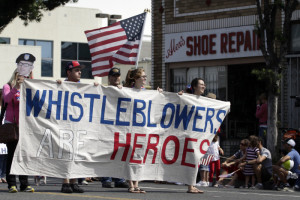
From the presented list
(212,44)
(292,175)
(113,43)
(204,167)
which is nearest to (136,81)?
(204,167)

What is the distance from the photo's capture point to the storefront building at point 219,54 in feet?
73.5

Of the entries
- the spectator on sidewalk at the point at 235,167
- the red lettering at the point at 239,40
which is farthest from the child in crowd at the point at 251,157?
the red lettering at the point at 239,40

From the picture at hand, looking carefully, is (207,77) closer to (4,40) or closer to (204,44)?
(204,44)

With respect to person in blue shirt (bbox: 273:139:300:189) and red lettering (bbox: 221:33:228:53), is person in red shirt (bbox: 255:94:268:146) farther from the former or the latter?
person in blue shirt (bbox: 273:139:300:189)

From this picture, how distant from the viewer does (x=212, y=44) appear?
23.8 m

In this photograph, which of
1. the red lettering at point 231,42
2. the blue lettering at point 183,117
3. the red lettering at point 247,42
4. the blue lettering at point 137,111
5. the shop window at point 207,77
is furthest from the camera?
the shop window at point 207,77

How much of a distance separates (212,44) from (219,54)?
0.41 meters

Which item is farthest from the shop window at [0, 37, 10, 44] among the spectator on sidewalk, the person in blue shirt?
the person in blue shirt

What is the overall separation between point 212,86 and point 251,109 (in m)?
1.84

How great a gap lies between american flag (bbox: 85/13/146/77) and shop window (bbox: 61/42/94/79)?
134 ft

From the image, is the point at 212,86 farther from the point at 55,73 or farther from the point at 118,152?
the point at 55,73

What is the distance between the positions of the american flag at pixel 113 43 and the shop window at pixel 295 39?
430 cm

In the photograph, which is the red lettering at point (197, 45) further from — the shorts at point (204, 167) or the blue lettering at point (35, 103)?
the blue lettering at point (35, 103)

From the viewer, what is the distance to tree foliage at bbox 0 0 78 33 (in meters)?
28.3
